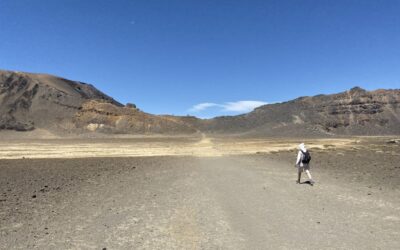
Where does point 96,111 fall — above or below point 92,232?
above

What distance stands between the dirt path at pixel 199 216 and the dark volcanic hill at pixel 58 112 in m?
126

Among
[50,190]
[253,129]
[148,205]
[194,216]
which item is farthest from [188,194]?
[253,129]

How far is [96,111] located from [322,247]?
156291 millimetres

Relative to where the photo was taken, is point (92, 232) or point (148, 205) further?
point (148, 205)

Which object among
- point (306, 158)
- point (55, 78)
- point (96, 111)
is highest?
point (55, 78)

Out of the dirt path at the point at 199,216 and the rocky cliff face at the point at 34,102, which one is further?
the rocky cliff face at the point at 34,102

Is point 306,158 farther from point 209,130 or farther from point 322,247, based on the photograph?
point 209,130

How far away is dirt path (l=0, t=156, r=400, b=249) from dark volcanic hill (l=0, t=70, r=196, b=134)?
12621cm

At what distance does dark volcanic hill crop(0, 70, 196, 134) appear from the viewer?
14212 cm

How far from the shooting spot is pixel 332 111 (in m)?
197

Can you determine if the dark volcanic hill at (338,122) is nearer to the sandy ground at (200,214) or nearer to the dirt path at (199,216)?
the sandy ground at (200,214)

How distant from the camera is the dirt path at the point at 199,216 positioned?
873 cm

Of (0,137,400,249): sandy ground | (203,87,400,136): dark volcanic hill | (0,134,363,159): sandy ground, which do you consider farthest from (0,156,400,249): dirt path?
(203,87,400,136): dark volcanic hill

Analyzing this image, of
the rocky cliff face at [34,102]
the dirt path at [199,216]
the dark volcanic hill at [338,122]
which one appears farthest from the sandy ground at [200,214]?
the dark volcanic hill at [338,122]
